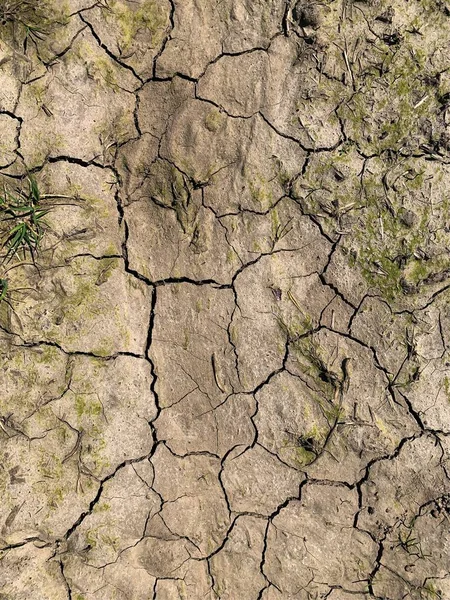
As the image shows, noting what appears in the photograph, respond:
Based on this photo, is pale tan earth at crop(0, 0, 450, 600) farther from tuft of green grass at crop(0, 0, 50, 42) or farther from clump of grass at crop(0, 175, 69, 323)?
tuft of green grass at crop(0, 0, 50, 42)

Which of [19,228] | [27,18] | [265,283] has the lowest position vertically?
[265,283]

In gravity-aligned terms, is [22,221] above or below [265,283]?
above

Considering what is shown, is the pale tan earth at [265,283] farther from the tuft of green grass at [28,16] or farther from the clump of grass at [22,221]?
the tuft of green grass at [28,16]

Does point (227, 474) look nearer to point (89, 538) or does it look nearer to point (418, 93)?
point (89, 538)

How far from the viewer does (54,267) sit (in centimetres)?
279

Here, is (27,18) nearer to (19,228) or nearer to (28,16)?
(28,16)

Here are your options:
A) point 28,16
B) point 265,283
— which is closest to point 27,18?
point 28,16

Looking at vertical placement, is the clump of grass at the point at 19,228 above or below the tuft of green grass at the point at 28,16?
below

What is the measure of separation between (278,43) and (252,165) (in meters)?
0.58

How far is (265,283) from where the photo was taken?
2.85m

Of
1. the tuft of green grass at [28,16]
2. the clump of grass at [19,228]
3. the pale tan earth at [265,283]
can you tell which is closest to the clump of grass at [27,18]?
the tuft of green grass at [28,16]

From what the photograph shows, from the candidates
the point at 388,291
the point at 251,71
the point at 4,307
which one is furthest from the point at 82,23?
the point at 388,291

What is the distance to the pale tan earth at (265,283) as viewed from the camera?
282cm

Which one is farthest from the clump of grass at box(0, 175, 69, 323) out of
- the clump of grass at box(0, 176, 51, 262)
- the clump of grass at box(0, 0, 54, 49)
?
the clump of grass at box(0, 0, 54, 49)
